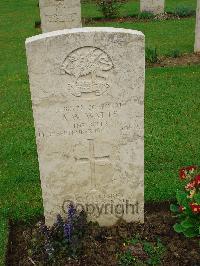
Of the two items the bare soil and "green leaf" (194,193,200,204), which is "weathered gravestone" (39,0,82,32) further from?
"green leaf" (194,193,200,204)

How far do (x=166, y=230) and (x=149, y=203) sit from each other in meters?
0.54

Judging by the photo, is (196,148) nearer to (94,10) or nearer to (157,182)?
(157,182)

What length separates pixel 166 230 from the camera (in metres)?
4.46

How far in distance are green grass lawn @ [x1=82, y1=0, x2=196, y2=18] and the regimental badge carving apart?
12.8 metres

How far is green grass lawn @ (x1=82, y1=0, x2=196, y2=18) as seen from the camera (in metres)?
16.6

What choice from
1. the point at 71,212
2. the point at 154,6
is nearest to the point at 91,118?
the point at 71,212

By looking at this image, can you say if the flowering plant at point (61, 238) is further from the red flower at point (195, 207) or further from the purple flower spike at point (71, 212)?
the red flower at point (195, 207)

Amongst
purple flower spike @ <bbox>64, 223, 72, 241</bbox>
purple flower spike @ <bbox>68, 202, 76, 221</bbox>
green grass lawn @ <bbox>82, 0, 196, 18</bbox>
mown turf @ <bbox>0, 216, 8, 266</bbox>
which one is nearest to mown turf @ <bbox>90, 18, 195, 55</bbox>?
green grass lawn @ <bbox>82, 0, 196, 18</bbox>

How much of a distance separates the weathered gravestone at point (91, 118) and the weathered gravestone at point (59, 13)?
8.17m

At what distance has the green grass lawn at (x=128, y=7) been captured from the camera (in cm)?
1659

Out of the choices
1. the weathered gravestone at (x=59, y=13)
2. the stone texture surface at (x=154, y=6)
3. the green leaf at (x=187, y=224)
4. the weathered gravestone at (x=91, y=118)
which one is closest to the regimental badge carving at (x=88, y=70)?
the weathered gravestone at (x=91, y=118)

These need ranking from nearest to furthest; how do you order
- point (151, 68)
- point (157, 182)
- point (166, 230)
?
1. point (166, 230)
2. point (157, 182)
3. point (151, 68)

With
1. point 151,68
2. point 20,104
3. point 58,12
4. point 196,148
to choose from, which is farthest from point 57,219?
point 58,12

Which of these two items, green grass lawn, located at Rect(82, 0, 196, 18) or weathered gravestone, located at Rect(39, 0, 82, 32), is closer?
weathered gravestone, located at Rect(39, 0, 82, 32)
